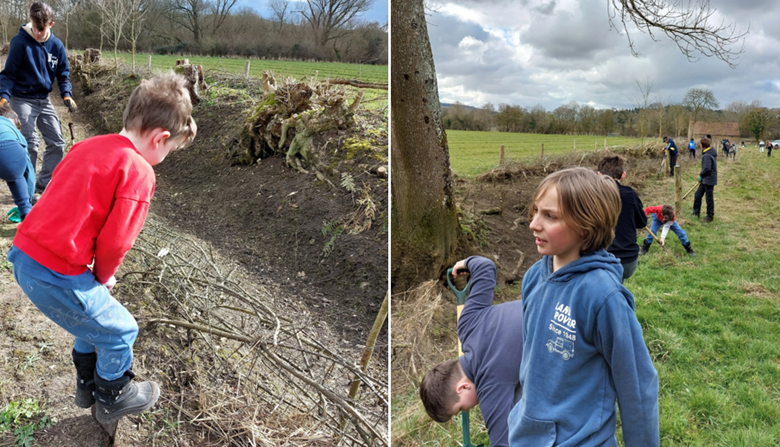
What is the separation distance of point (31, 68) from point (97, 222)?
4.02 m

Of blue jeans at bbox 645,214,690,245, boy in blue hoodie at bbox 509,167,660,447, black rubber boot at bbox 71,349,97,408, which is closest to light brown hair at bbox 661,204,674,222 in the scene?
blue jeans at bbox 645,214,690,245

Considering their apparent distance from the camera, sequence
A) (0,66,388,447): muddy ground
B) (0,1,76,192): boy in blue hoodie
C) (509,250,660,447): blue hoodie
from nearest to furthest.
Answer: (509,250,660,447): blue hoodie
(0,66,388,447): muddy ground
(0,1,76,192): boy in blue hoodie

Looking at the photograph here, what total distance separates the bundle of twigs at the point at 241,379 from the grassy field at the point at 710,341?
1.71ft

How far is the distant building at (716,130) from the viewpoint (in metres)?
26.7

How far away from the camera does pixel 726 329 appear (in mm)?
4445

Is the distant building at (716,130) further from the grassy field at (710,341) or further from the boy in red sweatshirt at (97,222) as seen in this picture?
the boy in red sweatshirt at (97,222)

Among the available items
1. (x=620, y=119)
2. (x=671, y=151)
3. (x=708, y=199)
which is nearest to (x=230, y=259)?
(x=708, y=199)

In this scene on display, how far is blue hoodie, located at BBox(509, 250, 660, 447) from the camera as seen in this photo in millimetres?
1340

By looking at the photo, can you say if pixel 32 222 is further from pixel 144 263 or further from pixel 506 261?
pixel 506 261

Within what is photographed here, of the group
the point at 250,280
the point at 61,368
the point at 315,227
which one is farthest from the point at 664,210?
the point at 61,368

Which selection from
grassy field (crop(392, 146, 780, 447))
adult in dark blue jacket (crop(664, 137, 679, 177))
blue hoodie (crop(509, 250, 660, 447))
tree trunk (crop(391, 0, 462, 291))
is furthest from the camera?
adult in dark blue jacket (crop(664, 137, 679, 177))

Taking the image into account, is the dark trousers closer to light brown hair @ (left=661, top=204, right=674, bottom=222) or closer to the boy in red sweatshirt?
light brown hair @ (left=661, top=204, right=674, bottom=222)

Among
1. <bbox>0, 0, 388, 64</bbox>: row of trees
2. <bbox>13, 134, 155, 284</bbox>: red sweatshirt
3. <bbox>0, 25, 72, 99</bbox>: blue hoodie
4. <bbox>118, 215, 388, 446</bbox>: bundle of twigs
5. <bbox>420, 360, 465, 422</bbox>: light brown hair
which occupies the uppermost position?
<bbox>0, 0, 388, 64</bbox>: row of trees

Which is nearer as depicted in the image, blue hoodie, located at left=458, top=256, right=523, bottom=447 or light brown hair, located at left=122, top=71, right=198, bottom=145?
blue hoodie, located at left=458, top=256, right=523, bottom=447
